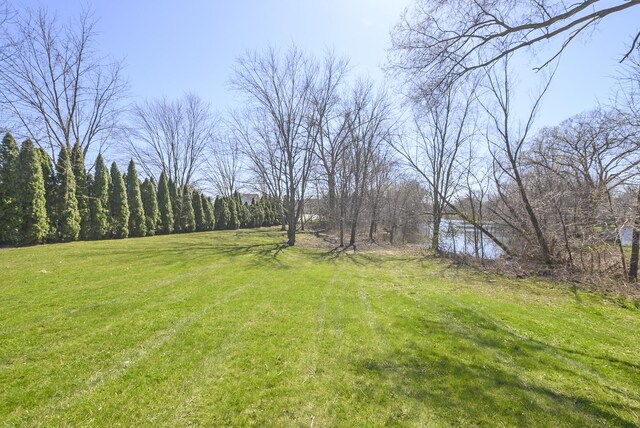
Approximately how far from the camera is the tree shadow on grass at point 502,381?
97.3 inches

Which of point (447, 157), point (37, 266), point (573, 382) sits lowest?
point (573, 382)

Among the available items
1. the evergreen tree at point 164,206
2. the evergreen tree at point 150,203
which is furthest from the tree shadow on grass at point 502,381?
the evergreen tree at point 164,206

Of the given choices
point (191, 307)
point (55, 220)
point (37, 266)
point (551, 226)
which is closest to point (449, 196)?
point (551, 226)

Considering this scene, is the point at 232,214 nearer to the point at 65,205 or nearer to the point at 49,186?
the point at 65,205

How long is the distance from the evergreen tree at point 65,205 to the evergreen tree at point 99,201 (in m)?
0.80

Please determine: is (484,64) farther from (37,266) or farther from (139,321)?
(37,266)

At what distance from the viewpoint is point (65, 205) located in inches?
431

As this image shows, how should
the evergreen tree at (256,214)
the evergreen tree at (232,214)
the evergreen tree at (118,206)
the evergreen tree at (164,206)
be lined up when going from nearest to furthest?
the evergreen tree at (118,206) < the evergreen tree at (164,206) < the evergreen tree at (232,214) < the evergreen tree at (256,214)

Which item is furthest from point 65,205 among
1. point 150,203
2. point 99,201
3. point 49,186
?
point 150,203

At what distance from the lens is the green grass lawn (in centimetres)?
238

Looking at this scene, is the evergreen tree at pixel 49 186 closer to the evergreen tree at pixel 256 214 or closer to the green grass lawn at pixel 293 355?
the green grass lawn at pixel 293 355

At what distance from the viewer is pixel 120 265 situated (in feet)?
23.3

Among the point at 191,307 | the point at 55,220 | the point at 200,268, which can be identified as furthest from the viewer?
the point at 55,220

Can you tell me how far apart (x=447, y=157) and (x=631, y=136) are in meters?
10.1
